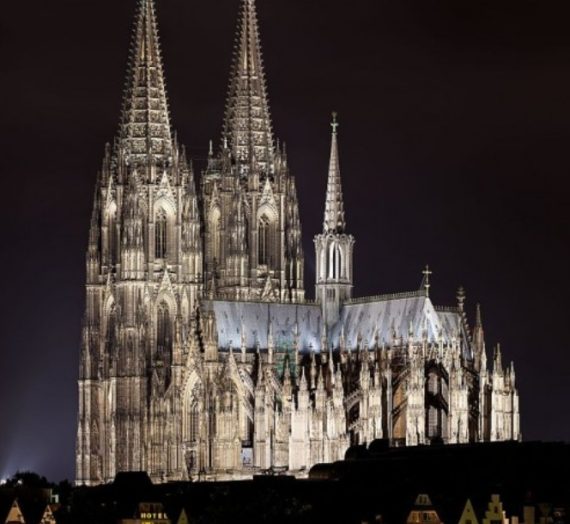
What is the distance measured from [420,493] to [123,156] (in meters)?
50.9

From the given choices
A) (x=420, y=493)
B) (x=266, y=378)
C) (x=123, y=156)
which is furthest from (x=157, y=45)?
(x=420, y=493)

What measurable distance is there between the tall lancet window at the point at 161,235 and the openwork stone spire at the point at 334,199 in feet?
30.9

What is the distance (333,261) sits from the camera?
183000 mm

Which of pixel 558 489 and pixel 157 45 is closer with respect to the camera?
pixel 558 489

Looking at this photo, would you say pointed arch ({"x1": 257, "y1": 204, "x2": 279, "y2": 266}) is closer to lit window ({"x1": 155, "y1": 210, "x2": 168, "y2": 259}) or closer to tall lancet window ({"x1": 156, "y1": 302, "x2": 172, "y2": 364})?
lit window ({"x1": 155, "y1": 210, "x2": 168, "y2": 259})

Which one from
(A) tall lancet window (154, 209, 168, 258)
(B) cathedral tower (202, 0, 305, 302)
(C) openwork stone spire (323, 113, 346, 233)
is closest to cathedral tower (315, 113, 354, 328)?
(C) openwork stone spire (323, 113, 346, 233)

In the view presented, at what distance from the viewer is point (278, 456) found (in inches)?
6757

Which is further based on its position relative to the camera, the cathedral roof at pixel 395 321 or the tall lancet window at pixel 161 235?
the tall lancet window at pixel 161 235

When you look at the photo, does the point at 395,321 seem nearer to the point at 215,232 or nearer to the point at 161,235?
the point at 161,235

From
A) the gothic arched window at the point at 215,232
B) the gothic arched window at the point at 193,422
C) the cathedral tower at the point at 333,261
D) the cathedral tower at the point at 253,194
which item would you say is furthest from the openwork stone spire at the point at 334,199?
the gothic arched window at the point at 193,422

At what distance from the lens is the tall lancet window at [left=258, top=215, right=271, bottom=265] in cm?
18650

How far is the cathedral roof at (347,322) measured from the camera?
175 m

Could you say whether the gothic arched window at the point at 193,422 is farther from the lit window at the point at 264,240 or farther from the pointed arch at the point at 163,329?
the lit window at the point at 264,240

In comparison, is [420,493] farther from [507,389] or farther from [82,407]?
[82,407]
